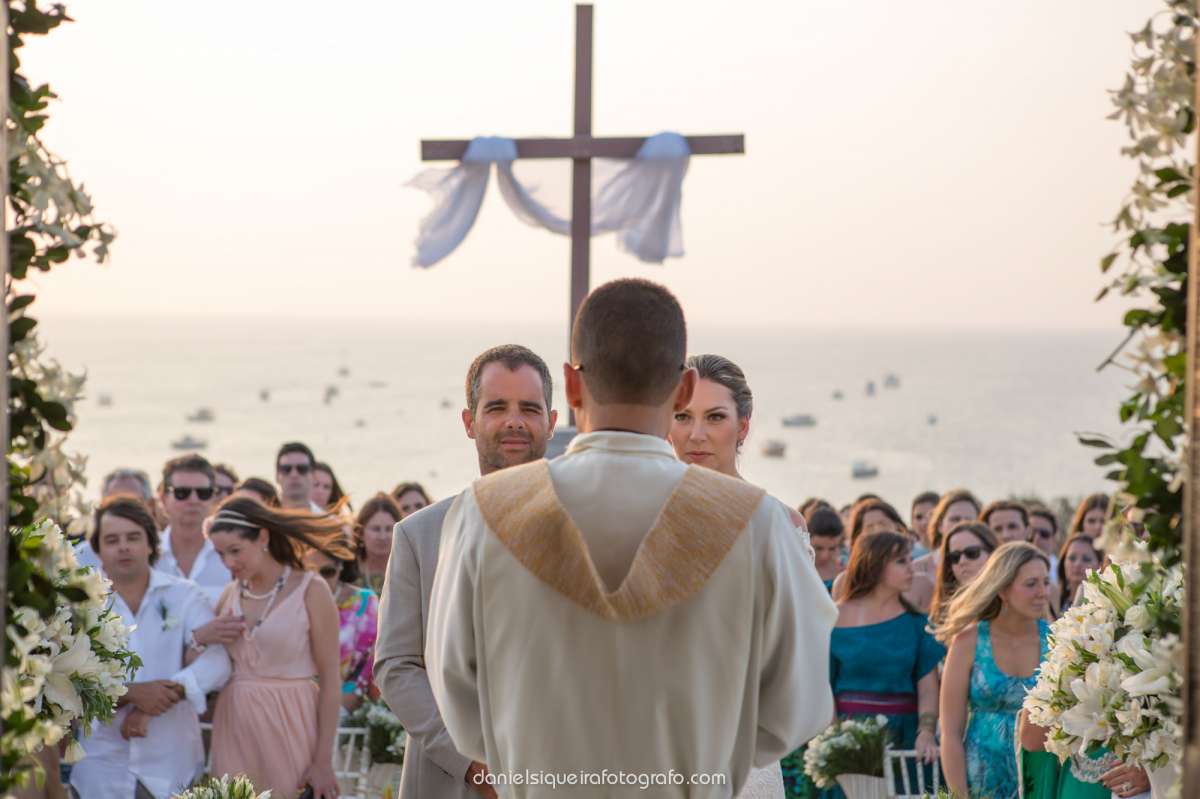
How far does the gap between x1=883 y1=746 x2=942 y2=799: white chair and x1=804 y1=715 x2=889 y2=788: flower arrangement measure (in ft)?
0.16

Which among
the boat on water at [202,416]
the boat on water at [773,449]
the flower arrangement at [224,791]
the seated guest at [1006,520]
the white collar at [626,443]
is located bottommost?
the boat on water at [773,449]

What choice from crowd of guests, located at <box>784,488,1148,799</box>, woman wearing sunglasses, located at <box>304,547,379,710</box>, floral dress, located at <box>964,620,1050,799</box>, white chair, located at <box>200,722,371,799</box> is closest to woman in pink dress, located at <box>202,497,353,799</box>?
white chair, located at <box>200,722,371,799</box>

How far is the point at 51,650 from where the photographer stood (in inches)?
179

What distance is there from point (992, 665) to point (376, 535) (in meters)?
3.89

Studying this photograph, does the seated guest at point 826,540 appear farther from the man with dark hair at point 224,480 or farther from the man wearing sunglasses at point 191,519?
the man with dark hair at point 224,480

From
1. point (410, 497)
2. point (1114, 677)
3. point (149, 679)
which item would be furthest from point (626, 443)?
point (410, 497)

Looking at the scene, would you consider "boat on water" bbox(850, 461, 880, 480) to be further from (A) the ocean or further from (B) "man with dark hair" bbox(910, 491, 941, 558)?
(B) "man with dark hair" bbox(910, 491, 941, 558)

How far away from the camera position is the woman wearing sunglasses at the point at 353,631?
8633 millimetres

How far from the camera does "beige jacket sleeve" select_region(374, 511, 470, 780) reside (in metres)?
4.47

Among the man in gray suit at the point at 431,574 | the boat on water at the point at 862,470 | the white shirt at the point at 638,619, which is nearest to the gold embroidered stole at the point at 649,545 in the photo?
the white shirt at the point at 638,619

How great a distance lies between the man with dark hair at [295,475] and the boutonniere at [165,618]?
2.32 meters

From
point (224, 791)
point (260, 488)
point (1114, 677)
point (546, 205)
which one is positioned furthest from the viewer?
point (546, 205)

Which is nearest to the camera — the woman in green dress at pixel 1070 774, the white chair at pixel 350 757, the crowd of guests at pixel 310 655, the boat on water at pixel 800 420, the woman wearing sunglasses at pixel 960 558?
the woman in green dress at pixel 1070 774

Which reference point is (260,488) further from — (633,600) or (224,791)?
(633,600)
